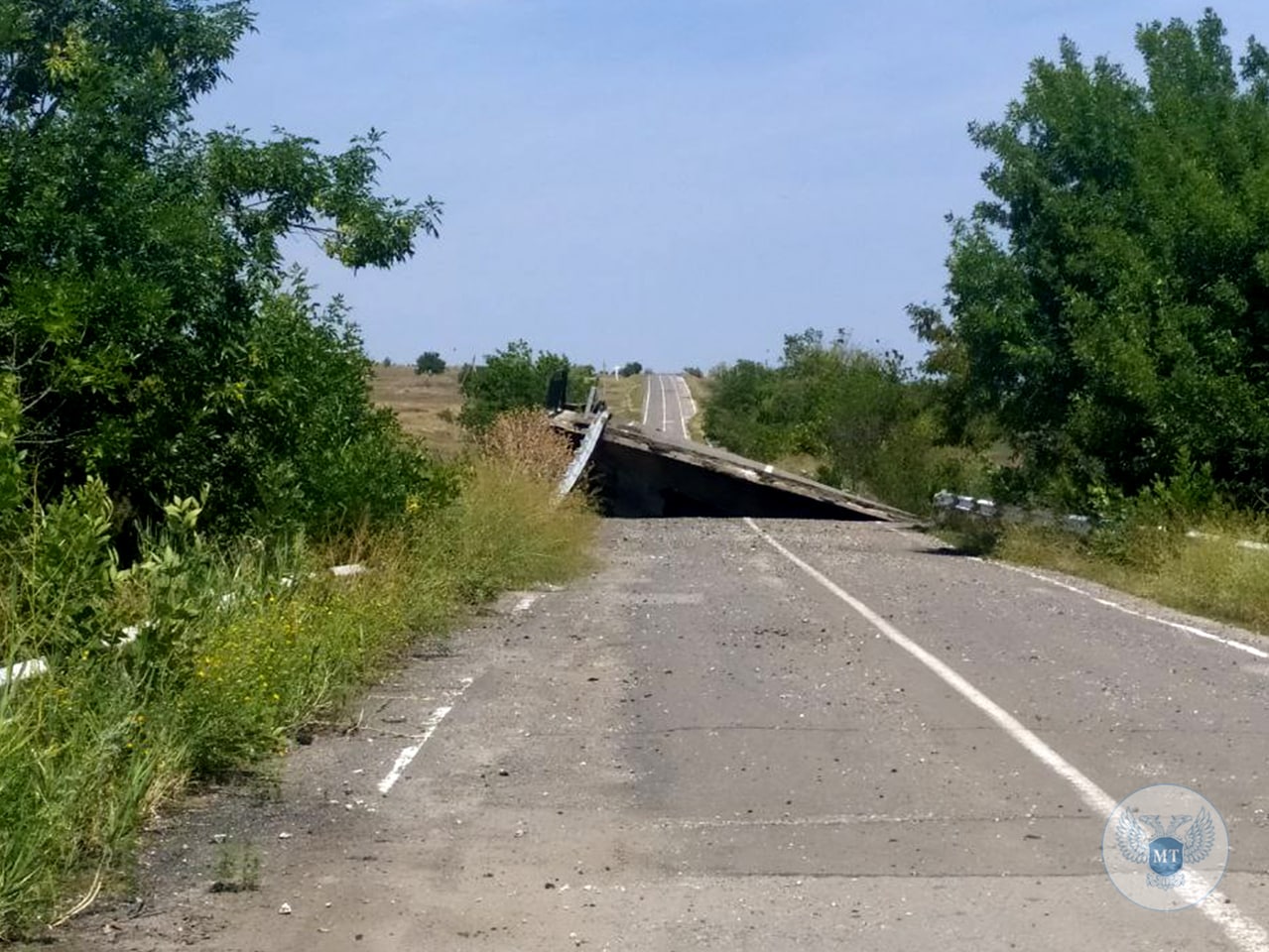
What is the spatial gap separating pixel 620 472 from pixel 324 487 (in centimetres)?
Result: 3021

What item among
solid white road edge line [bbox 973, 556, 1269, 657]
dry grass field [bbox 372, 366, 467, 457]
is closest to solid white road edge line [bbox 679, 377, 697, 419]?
dry grass field [bbox 372, 366, 467, 457]

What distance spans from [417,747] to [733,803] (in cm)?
242

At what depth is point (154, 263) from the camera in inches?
520

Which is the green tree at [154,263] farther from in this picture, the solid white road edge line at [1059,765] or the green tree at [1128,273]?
the green tree at [1128,273]

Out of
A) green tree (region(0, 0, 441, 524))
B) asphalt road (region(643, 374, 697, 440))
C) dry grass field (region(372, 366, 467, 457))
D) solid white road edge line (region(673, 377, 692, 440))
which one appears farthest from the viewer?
asphalt road (region(643, 374, 697, 440))

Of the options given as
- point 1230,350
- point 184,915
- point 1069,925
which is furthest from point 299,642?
point 1230,350

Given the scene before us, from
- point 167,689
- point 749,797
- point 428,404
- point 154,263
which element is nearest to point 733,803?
point 749,797

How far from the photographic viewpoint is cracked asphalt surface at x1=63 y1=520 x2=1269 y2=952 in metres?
6.64

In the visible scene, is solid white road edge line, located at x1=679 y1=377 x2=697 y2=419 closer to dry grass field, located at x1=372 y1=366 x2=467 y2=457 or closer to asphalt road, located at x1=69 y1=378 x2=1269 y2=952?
dry grass field, located at x1=372 y1=366 x2=467 y2=457

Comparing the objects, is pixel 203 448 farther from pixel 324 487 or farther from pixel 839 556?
pixel 839 556

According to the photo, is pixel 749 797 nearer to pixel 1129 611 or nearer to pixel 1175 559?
pixel 1129 611

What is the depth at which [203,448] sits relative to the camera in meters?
14.0

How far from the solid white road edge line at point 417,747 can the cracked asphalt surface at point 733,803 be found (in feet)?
0.19

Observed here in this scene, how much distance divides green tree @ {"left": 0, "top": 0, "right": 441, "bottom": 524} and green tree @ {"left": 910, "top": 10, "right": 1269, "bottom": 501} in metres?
13.0
